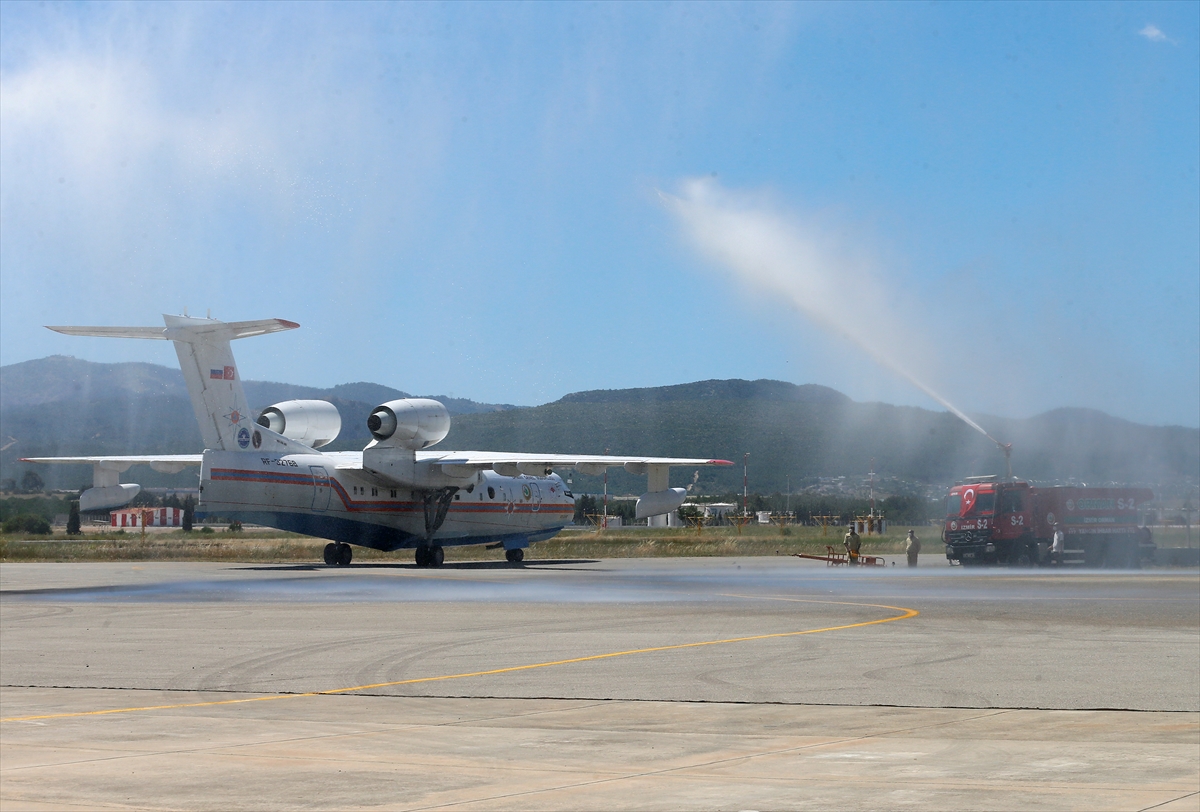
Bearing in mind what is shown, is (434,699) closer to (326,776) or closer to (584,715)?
(584,715)

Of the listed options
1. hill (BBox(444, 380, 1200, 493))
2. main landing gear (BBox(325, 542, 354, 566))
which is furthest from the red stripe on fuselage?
hill (BBox(444, 380, 1200, 493))

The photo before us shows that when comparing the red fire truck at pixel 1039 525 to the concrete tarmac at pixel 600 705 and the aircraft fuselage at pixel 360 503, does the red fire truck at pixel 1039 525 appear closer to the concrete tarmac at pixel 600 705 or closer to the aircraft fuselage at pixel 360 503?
the aircraft fuselage at pixel 360 503

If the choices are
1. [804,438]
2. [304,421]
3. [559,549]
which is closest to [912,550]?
[304,421]

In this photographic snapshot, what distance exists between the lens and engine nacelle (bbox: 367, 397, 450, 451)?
154 ft

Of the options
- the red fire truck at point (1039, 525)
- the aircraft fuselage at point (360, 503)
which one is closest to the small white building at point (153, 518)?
the aircraft fuselage at point (360, 503)

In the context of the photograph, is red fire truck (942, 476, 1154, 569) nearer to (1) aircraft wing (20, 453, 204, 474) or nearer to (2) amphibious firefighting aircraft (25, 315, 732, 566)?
(2) amphibious firefighting aircraft (25, 315, 732, 566)

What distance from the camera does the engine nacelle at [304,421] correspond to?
49.8 m

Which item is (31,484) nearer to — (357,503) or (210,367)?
(357,503)

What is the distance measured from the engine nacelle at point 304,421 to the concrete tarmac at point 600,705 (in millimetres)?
23455

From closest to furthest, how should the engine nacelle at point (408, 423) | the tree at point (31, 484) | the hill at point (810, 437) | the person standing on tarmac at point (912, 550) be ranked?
the engine nacelle at point (408, 423) → the person standing on tarmac at point (912, 550) → the hill at point (810, 437) → the tree at point (31, 484)

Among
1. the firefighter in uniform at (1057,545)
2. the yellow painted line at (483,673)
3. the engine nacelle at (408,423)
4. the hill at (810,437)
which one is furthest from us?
the hill at (810,437)

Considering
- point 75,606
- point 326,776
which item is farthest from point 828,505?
point 326,776

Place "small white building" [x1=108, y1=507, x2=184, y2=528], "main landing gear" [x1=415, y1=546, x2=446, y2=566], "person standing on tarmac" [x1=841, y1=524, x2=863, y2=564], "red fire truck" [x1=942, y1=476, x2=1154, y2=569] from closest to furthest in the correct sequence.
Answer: "person standing on tarmac" [x1=841, y1=524, x2=863, y2=564]
"red fire truck" [x1=942, y1=476, x2=1154, y2=569]
"main landing gear" [x1=415, y1=546, x2=446, y2=566]
"small white building" [x1=108, y1=507, x2=184, y2=528]

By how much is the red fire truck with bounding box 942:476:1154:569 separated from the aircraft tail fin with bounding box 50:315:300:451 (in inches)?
1141
